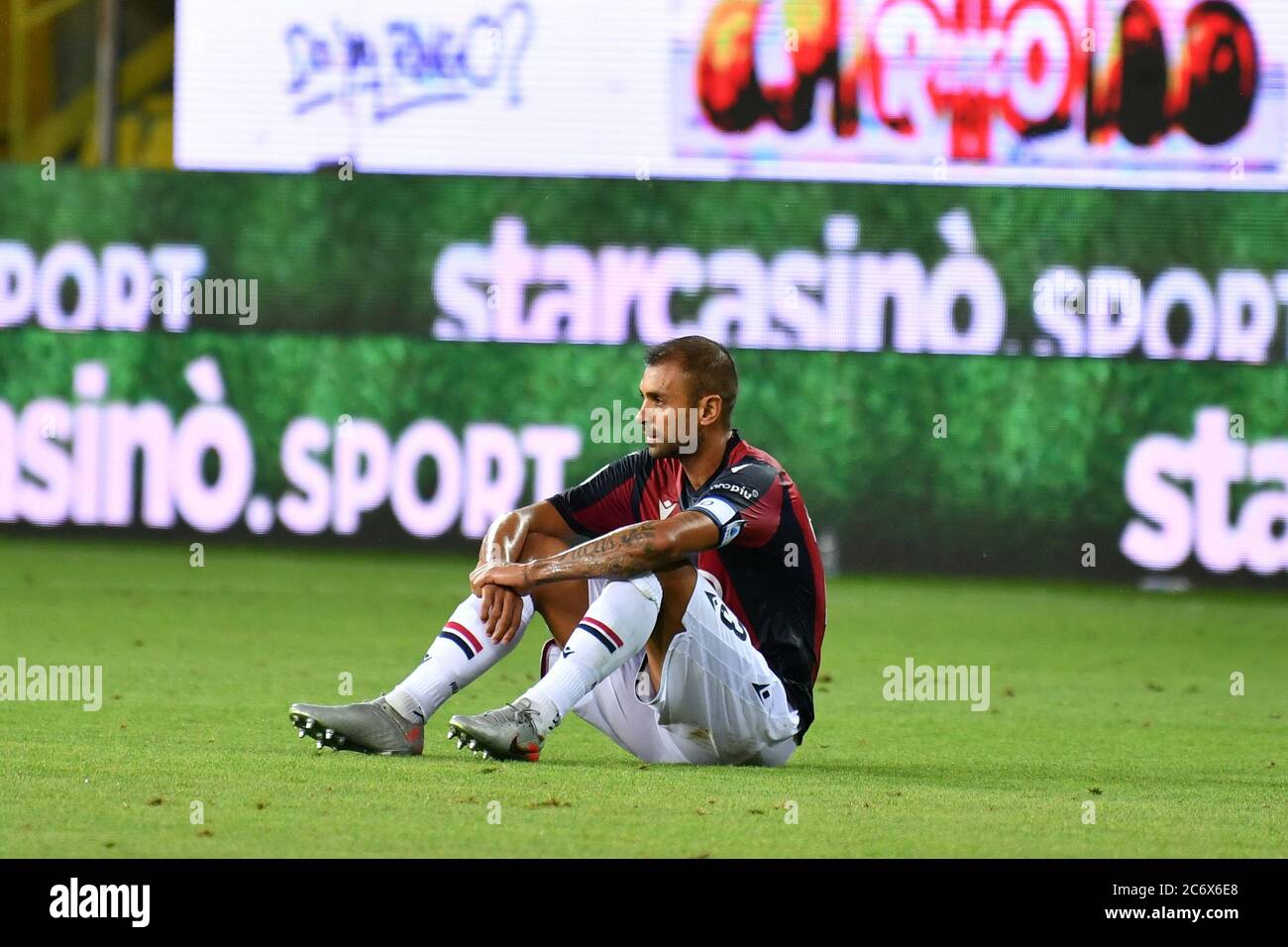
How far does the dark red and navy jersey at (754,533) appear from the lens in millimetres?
6508

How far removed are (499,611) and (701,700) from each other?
670 millimetres

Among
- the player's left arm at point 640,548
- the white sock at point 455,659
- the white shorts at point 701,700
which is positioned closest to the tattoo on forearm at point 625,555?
the player's left arm at point 640,548

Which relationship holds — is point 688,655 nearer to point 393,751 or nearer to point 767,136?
point 393,751

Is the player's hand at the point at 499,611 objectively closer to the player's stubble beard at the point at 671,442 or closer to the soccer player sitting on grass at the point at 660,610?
the soccer player sitting on grass at the point at 660,610

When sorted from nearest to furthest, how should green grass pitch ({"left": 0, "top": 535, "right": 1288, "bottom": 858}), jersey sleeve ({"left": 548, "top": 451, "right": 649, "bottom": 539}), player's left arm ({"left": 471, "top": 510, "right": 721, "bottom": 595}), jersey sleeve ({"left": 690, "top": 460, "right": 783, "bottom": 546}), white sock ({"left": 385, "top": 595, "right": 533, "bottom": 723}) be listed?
green grass pitch ({"left": 0, "top": 535, "right": 1288, "bottom": 858}) → player's left arm ({"left": 471, "top": 510, "right": 721, "bottom": 595}) → jersey sleeve ({"left": 690, "top": 460, "right": 783, "bottom": 546}) → white sock ({"left": 385, "top": 595, "right": 533, "bottom": 723}) → jersey sleeve ({"left": 548, "top": 451, "right": 649, "bottom": 539})

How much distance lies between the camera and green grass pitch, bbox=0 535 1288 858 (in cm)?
556

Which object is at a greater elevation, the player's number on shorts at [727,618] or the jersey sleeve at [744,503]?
the jersey sleeve at [744,503]

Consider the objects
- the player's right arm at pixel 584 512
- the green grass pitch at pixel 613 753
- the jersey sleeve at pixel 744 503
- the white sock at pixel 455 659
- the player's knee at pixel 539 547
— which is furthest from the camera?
the player's right arm at pixel 584 512

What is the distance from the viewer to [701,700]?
21.1 ft

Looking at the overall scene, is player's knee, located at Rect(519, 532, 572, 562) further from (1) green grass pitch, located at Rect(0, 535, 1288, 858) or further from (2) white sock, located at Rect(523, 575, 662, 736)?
(1) green grass pitch, located at Rect(0, 535, 1288, 858)

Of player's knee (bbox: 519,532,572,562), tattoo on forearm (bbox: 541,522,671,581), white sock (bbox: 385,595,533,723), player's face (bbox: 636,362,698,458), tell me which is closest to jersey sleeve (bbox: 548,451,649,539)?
player's knee (bbox: 519,532,572,562)

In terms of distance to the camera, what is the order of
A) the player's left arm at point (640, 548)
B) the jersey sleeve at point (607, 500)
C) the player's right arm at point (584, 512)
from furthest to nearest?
the jersey sleeve at point (607, 500), the player's right arm at point (584, 512), the player's left arm at point (640, 548)

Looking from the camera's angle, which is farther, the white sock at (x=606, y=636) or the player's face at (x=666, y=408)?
the player's face at (x=666, y=408)
